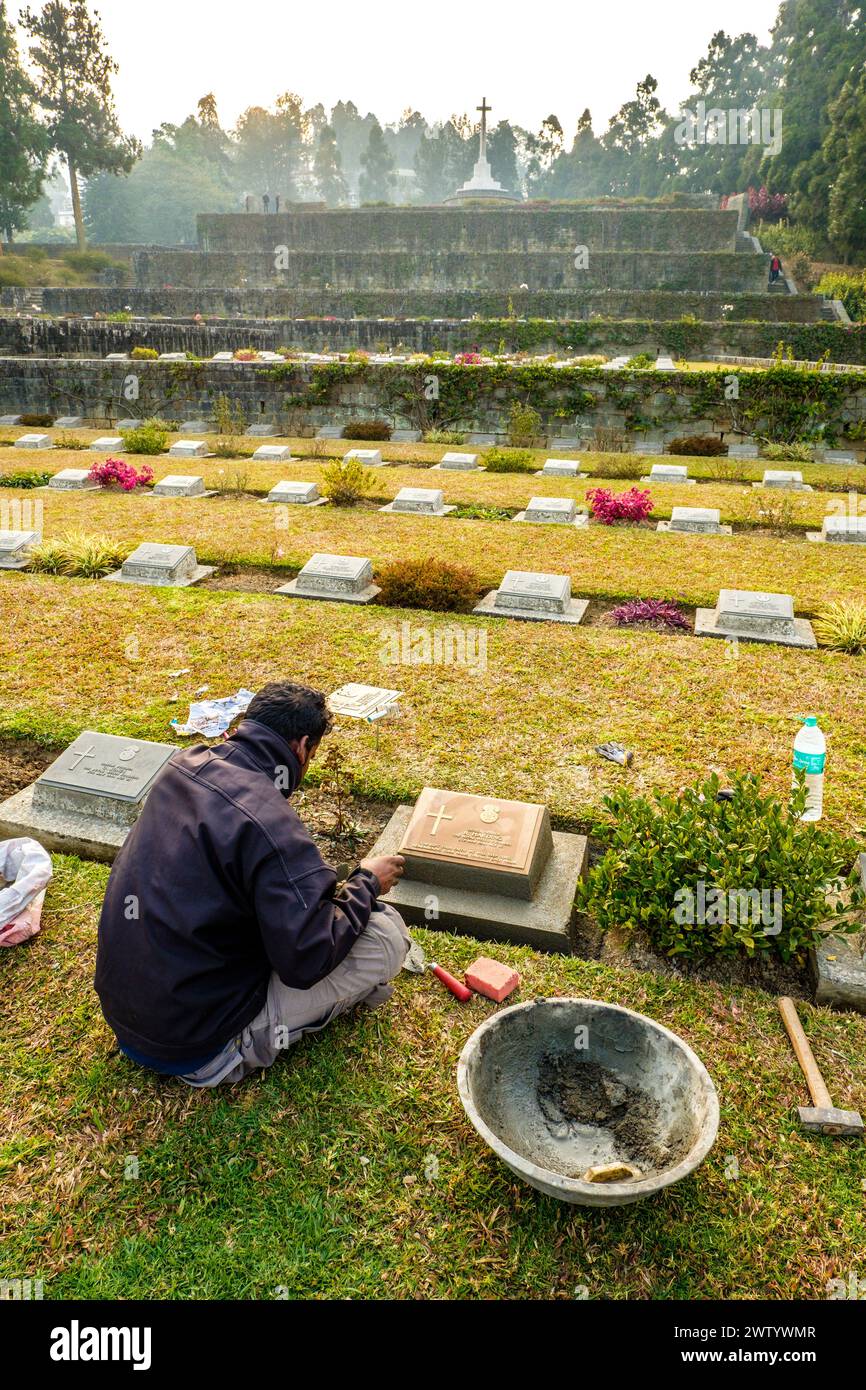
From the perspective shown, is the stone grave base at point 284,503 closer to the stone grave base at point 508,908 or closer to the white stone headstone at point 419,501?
the white stone headstone at point 419,501

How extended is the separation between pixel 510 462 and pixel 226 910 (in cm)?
1340

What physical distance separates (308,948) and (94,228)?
278 feet

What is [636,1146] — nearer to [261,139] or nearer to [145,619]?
[145,619]

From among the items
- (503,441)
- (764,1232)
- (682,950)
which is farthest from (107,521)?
(764,1232)

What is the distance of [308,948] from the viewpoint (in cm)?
282

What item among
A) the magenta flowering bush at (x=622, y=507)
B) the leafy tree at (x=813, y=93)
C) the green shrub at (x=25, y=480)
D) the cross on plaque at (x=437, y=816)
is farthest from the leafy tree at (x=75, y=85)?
the cross on plaque at (x=437, y=816)

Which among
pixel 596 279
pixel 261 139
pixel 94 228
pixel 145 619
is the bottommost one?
pixel 145 619

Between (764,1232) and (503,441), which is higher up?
(503,441)

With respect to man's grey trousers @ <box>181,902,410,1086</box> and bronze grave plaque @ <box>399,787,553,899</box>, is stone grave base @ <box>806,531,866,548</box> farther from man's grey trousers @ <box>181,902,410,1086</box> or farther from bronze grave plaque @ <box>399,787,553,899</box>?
man's grey trousers @ <box>181,902,410,1086</box>

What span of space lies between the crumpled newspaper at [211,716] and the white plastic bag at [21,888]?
1.84 m

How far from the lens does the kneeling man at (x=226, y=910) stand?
9.15 feet
